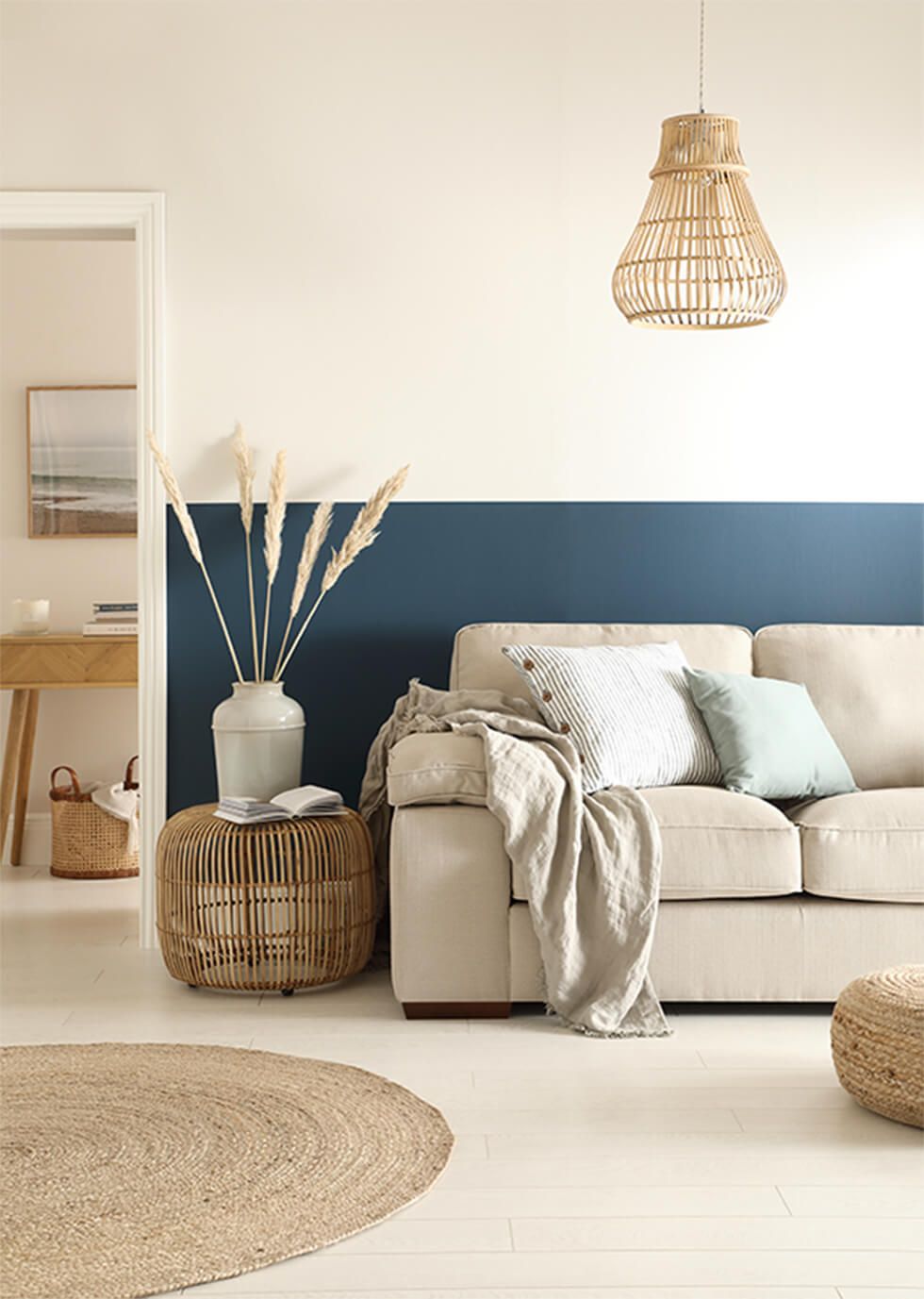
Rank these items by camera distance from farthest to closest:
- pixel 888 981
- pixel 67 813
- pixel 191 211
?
pixel 67 813 < pixel 191 211 < pixel 888 981

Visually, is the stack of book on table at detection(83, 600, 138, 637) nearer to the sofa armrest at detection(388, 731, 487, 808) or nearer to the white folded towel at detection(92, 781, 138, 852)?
the white folded towel at detection(92, 781, 138, 852)

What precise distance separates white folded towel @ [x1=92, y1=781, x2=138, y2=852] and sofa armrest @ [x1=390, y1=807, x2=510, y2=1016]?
2.22 m

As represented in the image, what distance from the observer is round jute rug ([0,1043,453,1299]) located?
7.22ft

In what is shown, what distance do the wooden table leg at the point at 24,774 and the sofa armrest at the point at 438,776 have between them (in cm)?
264

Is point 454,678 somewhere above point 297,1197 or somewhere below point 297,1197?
above

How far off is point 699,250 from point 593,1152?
2327 mm

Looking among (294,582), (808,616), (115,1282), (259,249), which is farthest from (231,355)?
(115,1282)

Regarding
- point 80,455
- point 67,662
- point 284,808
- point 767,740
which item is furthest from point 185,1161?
point 80,455

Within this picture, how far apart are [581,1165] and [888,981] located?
0.70m

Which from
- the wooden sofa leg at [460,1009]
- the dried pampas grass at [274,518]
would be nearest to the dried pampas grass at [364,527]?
the dried pampas grass at [274,518]

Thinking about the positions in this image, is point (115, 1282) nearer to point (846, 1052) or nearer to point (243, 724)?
point (846, 1052)

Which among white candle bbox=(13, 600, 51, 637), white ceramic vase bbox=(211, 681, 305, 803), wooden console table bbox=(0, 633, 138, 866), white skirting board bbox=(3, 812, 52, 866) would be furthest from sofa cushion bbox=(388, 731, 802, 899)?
white skirting board bbox=(3, 812, 52, 866)

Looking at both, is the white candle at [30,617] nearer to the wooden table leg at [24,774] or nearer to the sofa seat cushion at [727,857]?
the wooden table leg at [24,774]

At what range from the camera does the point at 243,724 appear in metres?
4.06
